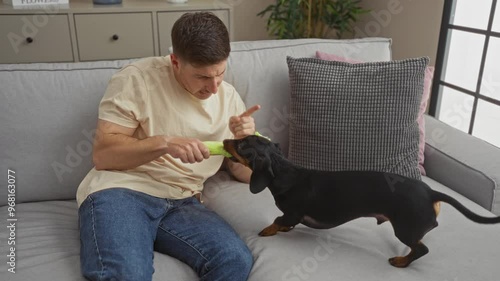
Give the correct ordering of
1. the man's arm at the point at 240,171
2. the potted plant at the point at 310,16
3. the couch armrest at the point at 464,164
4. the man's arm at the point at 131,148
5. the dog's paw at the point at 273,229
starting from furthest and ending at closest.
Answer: the potted plant at the point at 310,16 → the man's arm at the point at 240,171 → the couch armrest at the point at 464,164 → the dog's paw at the point at 273,229 → the man's arm at the point at 131,148

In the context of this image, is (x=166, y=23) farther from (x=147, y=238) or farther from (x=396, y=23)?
(x=147, y=238)

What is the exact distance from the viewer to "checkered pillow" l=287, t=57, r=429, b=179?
4.96 ft

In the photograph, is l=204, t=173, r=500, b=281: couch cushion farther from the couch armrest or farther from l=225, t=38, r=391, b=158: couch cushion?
l=225, t=38, r=391, b=158: couch cushion

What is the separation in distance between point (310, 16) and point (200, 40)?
2067 mm

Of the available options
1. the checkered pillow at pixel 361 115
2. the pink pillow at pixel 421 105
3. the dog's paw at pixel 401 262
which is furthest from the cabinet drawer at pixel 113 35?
the dog's paw at pixel 401 262

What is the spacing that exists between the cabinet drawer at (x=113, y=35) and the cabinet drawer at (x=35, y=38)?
0.31 ft

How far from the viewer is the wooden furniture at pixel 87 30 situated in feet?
8.90

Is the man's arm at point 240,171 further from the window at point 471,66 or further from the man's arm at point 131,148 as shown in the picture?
the window at point 471,66

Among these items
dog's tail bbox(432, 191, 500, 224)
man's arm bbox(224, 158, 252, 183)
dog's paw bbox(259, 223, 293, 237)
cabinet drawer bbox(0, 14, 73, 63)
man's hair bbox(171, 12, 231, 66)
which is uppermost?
man's hair bbox(171, 12, 231, 66)

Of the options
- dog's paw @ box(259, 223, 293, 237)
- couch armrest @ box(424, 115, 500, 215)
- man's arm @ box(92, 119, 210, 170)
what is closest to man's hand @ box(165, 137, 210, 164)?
man's arm @ box(92, 119, 210, 170)

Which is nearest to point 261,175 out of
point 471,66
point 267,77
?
point 267,77

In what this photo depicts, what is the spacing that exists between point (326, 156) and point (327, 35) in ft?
6.68

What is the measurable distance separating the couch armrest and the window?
0.79 meters

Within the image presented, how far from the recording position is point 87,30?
280 cm
